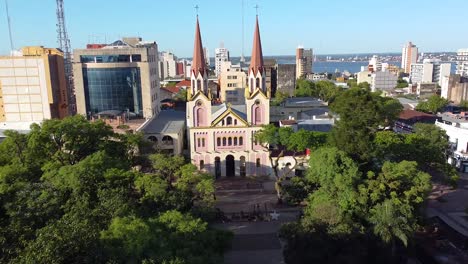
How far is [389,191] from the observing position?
27.7 metres

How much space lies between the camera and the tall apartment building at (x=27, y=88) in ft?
217

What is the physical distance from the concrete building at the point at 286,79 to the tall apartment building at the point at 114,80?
48.1 metres

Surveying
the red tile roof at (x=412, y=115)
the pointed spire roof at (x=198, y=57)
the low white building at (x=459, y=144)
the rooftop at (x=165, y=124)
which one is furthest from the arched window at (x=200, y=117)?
the red tile roof at (x=412, y=115)

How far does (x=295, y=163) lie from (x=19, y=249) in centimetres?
3096

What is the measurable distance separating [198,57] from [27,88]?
4125 centimetres

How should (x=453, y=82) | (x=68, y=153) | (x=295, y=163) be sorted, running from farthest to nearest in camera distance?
(x=453, y=82) → (x=295, y=163) → (x=68, y=153)

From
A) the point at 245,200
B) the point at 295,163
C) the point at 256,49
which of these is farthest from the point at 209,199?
the point at 256,49

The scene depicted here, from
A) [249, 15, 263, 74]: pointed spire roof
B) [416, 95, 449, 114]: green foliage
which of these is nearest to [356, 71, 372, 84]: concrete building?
[416, 95, 449, 114]: green foliage

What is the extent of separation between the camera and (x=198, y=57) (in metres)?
42.4

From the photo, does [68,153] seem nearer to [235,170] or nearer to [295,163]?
[235,170]

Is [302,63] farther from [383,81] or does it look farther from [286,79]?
[286,79]

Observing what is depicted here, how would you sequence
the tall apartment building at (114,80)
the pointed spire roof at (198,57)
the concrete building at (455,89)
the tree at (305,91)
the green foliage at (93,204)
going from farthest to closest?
the tree at (305,91), the concrete building at (455,89), the tall apartment building at (114,80), the pointed spire roof at (198,57), the green foliage at (93,204)

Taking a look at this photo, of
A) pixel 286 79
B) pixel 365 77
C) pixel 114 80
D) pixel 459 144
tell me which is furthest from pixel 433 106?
pixel 365 77

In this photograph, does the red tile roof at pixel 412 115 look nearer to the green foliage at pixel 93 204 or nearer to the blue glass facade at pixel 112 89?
the blue glass facade at pixel 112 89
